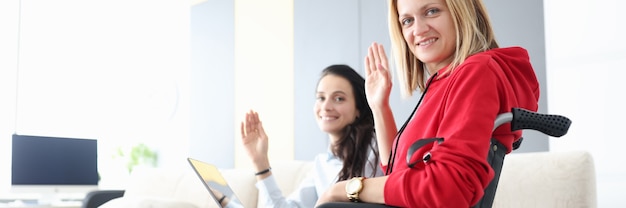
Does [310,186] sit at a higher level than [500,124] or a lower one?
lower

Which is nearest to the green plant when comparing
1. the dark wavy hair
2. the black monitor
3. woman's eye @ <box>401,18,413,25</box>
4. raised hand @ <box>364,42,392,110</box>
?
the black monitor

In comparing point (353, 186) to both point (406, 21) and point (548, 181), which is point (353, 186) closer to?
point (406, 21)

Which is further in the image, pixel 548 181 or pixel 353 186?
pixel 548 181

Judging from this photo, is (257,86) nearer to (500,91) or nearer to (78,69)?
(78,69)

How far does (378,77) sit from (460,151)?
45cm

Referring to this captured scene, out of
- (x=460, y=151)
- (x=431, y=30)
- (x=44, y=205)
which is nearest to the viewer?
(x=460, y=151)

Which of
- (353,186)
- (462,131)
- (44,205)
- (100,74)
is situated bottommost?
(44,205)

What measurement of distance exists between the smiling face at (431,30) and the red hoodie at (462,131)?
126 mm

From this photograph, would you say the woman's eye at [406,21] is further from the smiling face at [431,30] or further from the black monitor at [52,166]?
the black monitor at [52,166]

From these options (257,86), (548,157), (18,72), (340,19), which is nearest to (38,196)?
(18,72)

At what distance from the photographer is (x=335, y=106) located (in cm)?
279

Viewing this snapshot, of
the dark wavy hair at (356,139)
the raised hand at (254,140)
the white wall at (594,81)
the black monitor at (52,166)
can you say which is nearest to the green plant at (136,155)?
the black monitor at (52,166)

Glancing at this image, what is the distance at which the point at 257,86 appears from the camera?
485 centimetres

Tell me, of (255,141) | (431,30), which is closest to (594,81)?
(255,141)
